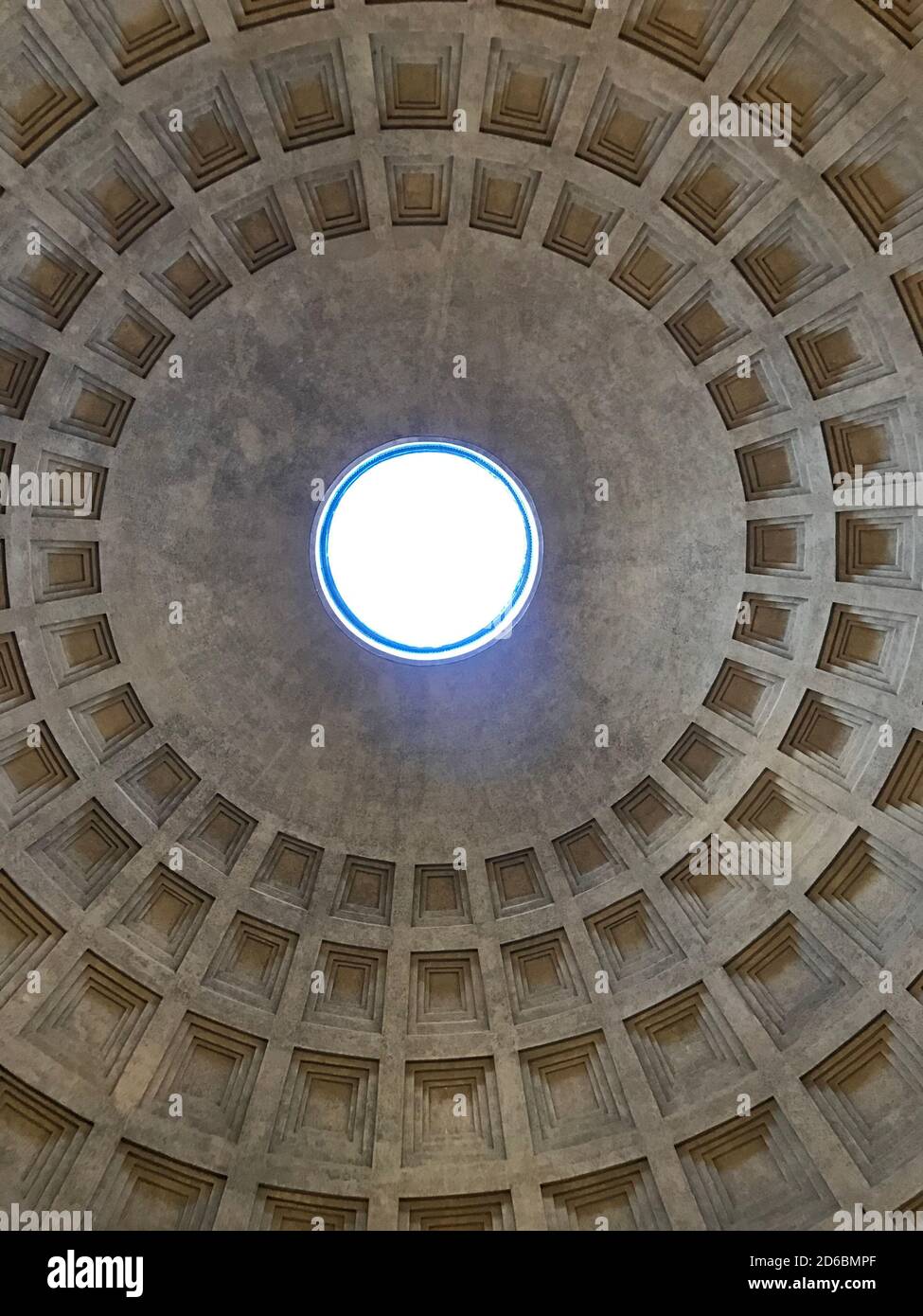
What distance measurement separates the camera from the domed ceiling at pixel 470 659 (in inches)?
722

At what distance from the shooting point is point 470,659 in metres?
23.0

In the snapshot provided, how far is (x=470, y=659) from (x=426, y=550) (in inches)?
151

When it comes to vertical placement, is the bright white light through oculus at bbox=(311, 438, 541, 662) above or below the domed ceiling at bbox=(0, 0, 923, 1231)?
above

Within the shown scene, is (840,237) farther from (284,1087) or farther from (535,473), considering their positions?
(284,1087)

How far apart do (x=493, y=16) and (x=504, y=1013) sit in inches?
632

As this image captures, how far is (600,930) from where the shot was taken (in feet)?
75.1

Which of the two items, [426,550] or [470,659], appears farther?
[426,550]

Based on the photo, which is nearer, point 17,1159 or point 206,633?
point 17,1159

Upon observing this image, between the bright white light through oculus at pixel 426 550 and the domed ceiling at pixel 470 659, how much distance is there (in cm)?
44

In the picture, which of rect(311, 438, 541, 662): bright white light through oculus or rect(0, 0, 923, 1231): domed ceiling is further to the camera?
rect(311, 438, 541, 662): bright white light through oculus

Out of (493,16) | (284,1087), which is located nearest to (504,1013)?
(284,1087)

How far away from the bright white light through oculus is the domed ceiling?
444mm

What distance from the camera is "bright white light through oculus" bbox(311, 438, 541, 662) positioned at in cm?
2250

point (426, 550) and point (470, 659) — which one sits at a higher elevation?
point (426, 550)
